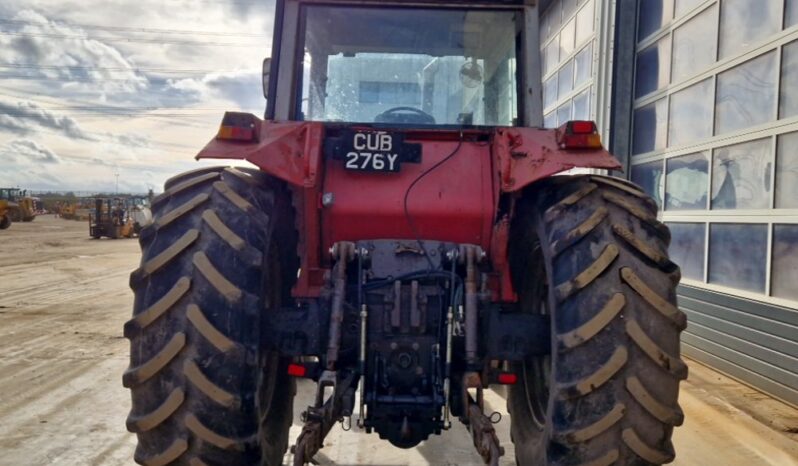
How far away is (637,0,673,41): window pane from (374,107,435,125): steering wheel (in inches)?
238

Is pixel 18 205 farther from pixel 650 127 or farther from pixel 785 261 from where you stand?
pixel 785 261

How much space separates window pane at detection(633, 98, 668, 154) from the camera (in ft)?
28.6

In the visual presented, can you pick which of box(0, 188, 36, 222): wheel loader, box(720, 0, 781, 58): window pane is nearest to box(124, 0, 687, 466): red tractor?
box(720, 0, 781, 58): window pane

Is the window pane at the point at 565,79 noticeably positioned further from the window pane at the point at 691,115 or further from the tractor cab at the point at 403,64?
the tractor cab at the point at 403,64

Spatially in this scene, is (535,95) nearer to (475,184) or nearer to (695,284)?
(475,184)

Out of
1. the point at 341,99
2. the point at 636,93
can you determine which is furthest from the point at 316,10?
the point at 636,93

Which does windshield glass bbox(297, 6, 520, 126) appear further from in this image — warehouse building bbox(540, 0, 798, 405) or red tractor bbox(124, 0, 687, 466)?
warehouse building bbox(540, 0, 798, 405)

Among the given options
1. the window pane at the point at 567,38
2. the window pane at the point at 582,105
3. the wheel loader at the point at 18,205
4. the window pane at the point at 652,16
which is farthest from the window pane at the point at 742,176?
the wheel loader at the point at 18,205

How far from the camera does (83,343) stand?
786 centimetres

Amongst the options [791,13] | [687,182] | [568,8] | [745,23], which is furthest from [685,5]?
[568,8]

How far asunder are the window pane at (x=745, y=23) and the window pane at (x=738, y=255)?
1.80 m

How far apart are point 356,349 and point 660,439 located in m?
1.31

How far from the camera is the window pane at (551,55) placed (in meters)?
13.5

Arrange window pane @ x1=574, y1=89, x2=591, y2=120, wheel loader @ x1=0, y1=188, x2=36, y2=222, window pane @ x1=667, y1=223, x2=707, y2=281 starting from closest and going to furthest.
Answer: window pane @ x1=667, y1=223, x2=707, y2=281, window pane @ x1=574, y1=89, x2=591, y2=120, wheel loader @ x1=0, y1=188, x2=36, y2=222
